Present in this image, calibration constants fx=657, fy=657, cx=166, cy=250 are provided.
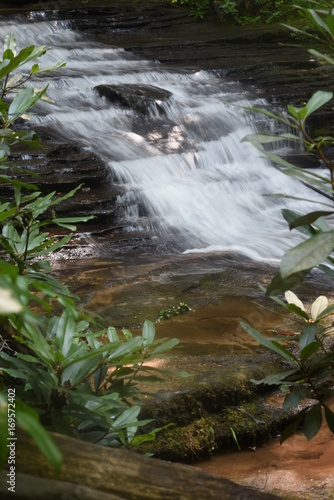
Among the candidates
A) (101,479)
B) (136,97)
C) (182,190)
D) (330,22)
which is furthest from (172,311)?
(136,97)

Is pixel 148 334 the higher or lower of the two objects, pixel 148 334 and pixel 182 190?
the higher

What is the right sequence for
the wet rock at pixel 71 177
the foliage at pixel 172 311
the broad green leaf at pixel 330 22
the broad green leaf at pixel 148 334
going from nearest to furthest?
the broad green leaf at pixel 330 22 < the broad green leaf at pixel 148 334 < the foliage at pixel 172 311 < the wet rock at pixel 71 177

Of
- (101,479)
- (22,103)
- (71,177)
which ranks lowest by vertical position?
(71,177)

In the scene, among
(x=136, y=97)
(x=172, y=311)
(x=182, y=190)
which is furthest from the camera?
(x=136, y=97)

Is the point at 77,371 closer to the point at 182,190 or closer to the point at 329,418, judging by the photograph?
the point at 329,418

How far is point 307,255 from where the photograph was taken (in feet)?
→ 4.34

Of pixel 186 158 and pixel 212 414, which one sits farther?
pixel 186 158

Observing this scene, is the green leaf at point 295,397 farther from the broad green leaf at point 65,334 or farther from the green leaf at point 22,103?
the green leaf at point 22,103

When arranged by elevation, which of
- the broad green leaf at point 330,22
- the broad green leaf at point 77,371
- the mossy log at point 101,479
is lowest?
the broad green leaf at point 77,371

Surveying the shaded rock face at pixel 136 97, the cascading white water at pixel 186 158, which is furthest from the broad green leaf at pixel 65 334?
the shaded rock face at pixel 136 97

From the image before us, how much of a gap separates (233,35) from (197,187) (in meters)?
6.90

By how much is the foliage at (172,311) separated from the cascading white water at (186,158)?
2.03 meters

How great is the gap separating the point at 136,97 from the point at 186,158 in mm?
1453

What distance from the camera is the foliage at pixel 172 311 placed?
14.7 feet
